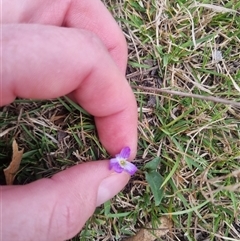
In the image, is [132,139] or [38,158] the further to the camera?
[38,158]

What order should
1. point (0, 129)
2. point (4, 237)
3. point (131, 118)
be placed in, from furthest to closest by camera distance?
point (0, 129) < point (131, 118) < point (4, 237)

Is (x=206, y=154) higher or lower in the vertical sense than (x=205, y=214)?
higher

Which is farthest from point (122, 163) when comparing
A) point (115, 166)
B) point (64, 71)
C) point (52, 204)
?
point (64, 71)

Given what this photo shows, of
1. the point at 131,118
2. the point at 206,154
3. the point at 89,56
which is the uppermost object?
the point at 89,56

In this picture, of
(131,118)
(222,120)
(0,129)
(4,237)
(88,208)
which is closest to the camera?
(4,237)

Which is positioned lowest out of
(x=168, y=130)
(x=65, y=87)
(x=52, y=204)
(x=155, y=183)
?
(x=155, y=183)

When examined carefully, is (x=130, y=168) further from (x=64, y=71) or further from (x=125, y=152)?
(x=64, y=71)

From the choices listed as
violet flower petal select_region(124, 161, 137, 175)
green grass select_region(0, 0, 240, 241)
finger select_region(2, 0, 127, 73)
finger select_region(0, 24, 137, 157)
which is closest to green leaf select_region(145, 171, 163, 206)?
green grass select_region(0, 0, 240, 241)

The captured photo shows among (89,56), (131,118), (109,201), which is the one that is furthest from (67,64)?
(109,201)

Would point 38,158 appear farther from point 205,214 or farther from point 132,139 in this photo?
A: point 205,214
